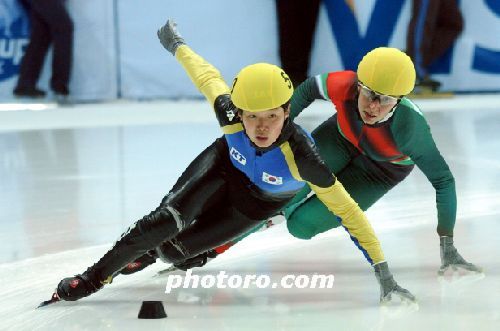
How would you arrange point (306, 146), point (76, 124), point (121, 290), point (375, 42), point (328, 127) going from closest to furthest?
point (306, 146) → point (121, 290) → point (328, 127) → point (76, 124) → point (375, 42)

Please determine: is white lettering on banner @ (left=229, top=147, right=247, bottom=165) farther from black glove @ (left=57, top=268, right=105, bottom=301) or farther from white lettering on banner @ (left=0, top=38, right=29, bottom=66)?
white lettering on banner @ (left=0, top=38, right=29, bottom=66)

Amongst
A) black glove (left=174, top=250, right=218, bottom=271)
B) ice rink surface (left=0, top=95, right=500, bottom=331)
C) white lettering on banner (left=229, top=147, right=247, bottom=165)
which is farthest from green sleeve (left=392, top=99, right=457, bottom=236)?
black glove (left=174, top=250, right=218, bottom=271)

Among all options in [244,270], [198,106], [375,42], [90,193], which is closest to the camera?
[244,270]

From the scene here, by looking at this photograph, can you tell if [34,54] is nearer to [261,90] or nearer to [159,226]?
[159,226]

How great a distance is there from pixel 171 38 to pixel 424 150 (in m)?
1.17

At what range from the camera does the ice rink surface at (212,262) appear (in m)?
3.41

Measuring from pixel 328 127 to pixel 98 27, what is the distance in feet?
20.7

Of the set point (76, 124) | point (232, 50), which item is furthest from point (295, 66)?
point (76, 124)

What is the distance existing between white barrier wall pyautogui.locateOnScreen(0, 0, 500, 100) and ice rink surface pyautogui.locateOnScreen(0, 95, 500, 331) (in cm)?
242

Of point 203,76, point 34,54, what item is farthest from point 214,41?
point 203,76

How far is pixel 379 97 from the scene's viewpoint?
3834 mm

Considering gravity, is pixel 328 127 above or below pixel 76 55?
above

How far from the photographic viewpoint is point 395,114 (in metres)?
3.98

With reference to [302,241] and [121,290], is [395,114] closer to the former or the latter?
[302,241]
